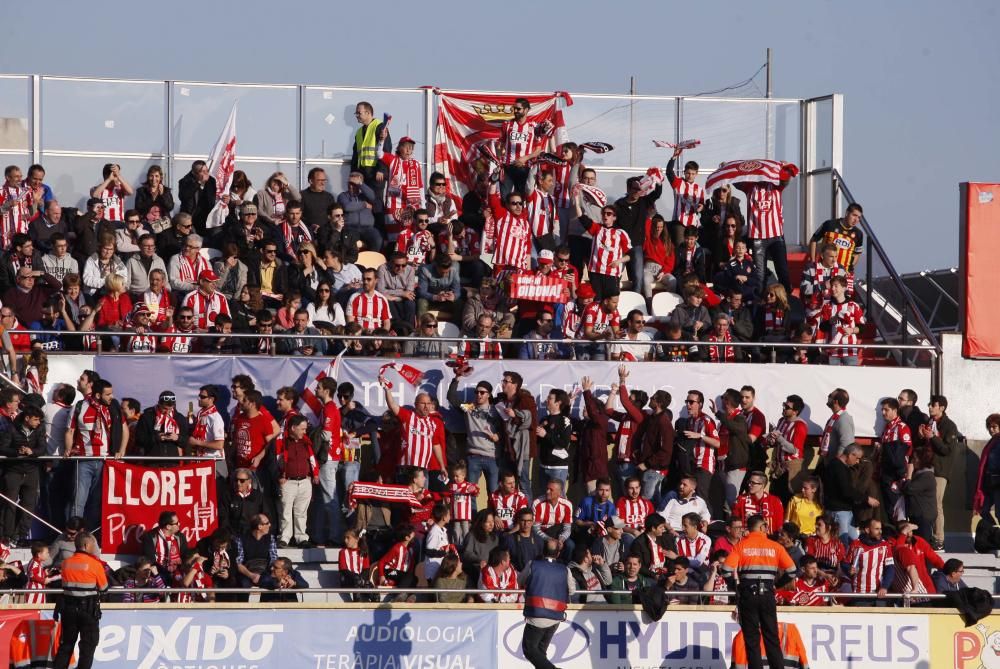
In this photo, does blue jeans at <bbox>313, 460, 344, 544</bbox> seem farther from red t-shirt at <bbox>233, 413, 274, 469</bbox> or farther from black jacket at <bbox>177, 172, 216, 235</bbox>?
black jacket at <bbox>177, 172, 216, 235</bbox>

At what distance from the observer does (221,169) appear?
968 inches

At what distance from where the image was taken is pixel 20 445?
19.6 m

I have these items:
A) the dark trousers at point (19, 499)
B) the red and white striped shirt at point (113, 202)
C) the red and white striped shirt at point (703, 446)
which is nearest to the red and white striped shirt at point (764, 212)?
the red and white striped shirt at point (703, 446)

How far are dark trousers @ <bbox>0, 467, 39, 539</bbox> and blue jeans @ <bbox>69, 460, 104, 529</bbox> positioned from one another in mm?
479

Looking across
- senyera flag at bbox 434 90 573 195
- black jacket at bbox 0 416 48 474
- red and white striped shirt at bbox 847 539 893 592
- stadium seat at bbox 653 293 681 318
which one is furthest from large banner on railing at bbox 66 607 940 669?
senyera flag at bbox 434 90 573 195

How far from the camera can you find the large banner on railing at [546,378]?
21.5 meters

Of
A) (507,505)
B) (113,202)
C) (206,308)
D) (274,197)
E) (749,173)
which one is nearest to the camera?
(507,505)

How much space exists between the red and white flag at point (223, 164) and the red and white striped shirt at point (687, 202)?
20.1 ft

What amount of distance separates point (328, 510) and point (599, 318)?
4451mm

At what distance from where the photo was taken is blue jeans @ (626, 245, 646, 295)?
24078 millimetres

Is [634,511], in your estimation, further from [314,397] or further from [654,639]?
[314,397]

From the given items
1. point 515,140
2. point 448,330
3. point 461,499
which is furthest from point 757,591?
point 515,140

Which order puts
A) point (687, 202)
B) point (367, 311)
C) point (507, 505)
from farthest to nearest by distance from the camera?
point (687, 202) < point (367, 311) < point (507, 505)

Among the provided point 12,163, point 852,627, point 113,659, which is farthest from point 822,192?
point 113,659
